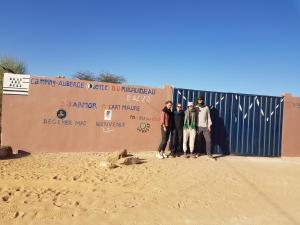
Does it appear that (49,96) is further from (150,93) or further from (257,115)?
(257,115)

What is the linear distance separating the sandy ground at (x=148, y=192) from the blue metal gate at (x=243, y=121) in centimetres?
148

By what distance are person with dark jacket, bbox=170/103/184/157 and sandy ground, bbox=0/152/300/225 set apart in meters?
0.81

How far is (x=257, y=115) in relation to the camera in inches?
468

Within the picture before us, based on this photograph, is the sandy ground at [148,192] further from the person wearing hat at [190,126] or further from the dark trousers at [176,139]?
the dark trousers at [176,139]

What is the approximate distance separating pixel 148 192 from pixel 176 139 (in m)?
4.14

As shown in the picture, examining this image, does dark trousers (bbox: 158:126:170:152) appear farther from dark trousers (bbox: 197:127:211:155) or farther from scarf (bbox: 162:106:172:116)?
dark trousers (bbox: 197:127:211:155)

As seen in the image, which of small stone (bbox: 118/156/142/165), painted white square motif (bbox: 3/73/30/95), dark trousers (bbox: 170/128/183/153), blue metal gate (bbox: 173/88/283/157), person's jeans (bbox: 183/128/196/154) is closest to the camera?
small stone (bbox: 118/156/142/165)

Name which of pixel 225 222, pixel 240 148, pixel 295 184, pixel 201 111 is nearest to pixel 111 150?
pixel 201 111

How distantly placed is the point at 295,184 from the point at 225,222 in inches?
133

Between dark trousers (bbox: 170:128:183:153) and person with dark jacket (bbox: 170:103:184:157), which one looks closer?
person with dark jacket (bbox: 170:103:184:157)

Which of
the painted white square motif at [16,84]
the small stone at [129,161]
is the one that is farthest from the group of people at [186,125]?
the painted white square motif at [16,84]

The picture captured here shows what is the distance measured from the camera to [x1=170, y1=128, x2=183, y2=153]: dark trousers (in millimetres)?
10836

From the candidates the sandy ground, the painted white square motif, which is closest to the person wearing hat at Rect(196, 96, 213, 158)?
the sandy ground

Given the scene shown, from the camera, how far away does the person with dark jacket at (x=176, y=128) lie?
35.2 feet
